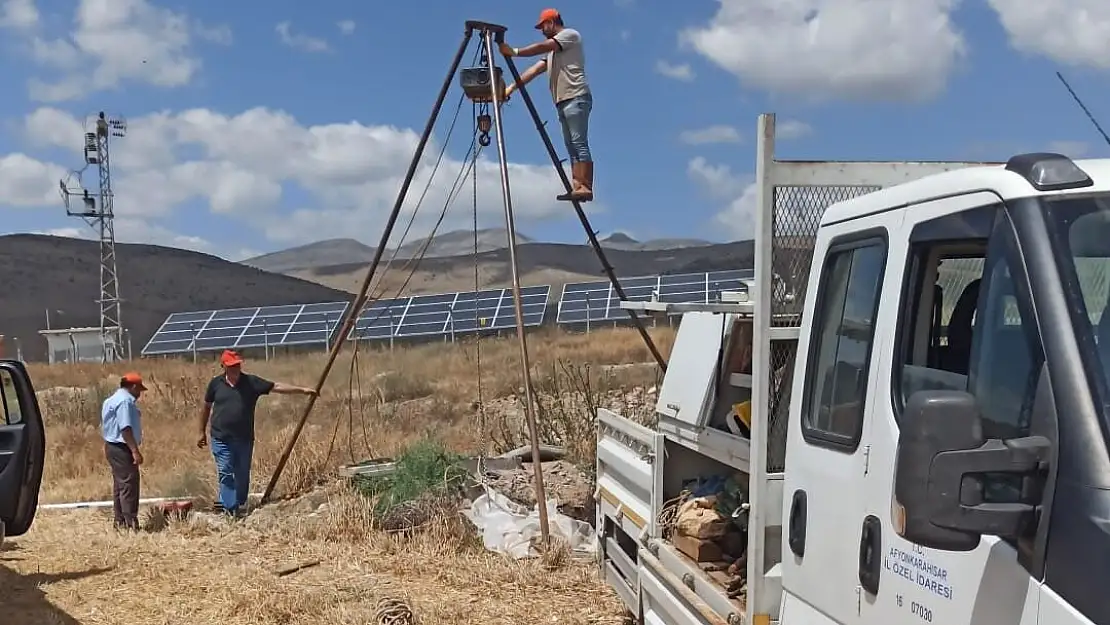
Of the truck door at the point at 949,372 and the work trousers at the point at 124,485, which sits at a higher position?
the truck door at the point at 949,372

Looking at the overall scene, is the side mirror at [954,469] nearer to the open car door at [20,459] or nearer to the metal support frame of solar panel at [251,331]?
the open car door at [20,459]

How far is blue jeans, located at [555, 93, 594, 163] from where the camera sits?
837 centimetres

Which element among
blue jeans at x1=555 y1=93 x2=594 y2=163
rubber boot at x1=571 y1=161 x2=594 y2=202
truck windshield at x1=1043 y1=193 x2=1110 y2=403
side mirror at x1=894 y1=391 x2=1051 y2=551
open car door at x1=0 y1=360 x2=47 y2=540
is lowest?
open car door at x1=0 y1=360 x2=47 y2=540

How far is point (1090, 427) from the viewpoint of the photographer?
2.15 m

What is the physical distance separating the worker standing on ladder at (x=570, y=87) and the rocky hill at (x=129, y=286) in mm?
59655

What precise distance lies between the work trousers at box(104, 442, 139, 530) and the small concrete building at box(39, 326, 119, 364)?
3078 centimetres

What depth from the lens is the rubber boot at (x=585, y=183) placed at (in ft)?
28.3

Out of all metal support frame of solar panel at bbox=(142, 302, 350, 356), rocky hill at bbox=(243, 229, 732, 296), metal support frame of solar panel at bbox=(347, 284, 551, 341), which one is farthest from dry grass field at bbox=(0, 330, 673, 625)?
rocky hill at bbox=(243, 229, 732, 296)

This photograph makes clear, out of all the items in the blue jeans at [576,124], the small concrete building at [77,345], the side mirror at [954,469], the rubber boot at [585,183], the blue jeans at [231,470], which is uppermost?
the blue jeans at [576,124]

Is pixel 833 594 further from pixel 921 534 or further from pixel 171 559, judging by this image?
pixel 171 559

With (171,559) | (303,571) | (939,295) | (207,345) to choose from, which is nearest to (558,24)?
(303,571)

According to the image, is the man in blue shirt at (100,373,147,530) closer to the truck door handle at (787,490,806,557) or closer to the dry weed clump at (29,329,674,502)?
the dry weed clump at (29,329,674,502)

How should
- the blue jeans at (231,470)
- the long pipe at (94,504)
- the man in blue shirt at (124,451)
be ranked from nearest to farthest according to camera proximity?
the man in blue shirt at (124,451)
the blue jeans at (231,470)
the long pipe at (94,504)

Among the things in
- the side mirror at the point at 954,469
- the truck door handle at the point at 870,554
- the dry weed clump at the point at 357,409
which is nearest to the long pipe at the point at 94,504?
the dry weed clump at the point at 357,409
